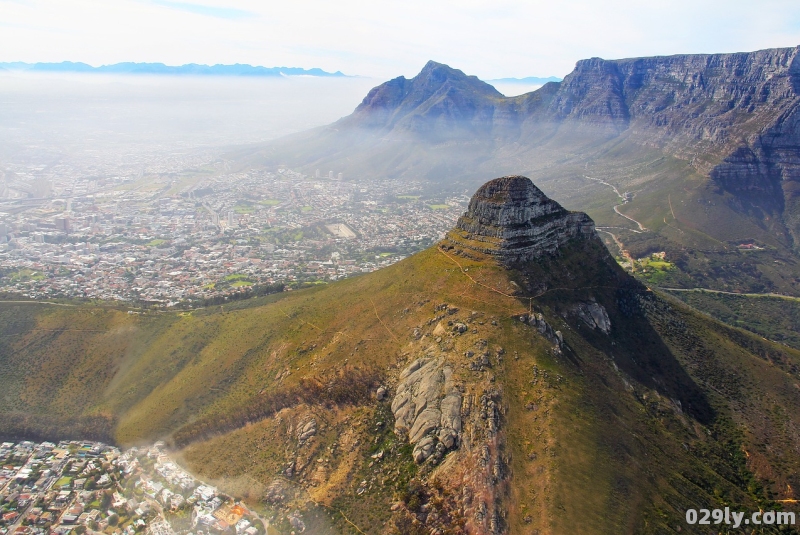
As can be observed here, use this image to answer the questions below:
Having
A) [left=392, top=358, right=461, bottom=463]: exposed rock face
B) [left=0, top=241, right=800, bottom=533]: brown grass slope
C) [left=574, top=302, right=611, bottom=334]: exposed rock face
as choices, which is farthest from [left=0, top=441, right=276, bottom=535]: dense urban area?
[left=574, top=302, right=611, bottom=334]: exposed rock face

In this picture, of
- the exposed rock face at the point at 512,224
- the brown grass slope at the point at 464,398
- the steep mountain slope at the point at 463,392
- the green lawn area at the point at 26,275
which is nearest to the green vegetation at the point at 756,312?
the brown grass slope at the point at 464,398

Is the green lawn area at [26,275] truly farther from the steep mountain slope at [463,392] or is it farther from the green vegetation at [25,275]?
the steep mountain slope at [463,392]

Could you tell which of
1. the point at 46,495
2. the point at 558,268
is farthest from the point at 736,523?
the point at 46,495

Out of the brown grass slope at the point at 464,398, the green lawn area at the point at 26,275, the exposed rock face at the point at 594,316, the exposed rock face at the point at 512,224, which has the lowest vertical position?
the green lawn area at the point at 26,275

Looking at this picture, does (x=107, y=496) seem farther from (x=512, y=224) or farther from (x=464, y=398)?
(x=512, y=224)

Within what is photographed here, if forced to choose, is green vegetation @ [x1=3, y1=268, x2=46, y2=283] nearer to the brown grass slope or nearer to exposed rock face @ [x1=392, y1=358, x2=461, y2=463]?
the brown grass slope

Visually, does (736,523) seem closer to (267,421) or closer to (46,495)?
(267,421)

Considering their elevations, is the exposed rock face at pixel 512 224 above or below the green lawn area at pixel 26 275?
above
